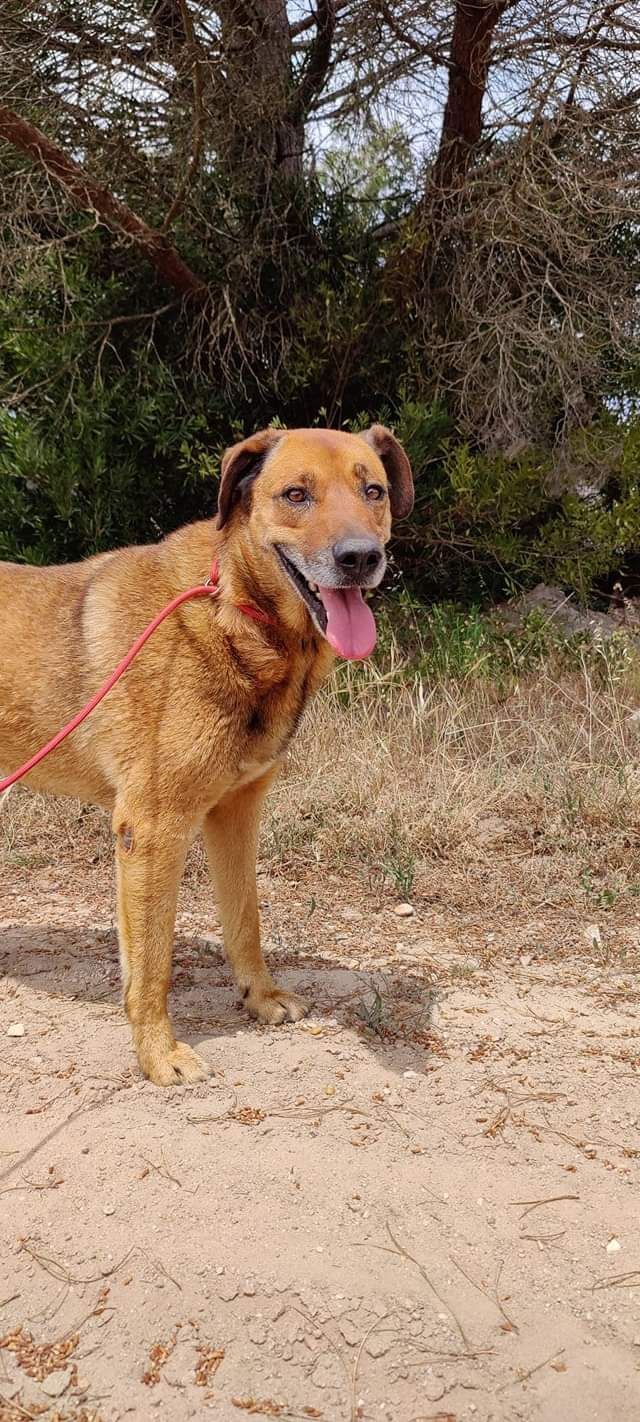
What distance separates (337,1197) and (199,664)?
155cm

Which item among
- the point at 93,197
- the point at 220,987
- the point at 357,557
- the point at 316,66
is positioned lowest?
the point at 220,987

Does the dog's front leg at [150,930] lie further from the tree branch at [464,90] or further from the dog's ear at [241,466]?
the tree branch at [464,90]

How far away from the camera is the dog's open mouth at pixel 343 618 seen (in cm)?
288

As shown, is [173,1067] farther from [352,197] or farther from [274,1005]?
[352,197]

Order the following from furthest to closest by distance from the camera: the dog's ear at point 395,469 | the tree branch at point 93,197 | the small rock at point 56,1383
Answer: the tree branch at point 93,197
the dog's ear at point 395,469
the small rock at point 56,1383

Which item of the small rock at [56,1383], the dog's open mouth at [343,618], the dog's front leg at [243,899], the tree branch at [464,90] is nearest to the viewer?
the small rock at [56,1383]

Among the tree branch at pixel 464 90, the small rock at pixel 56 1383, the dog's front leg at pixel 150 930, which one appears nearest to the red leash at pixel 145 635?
the dog's front leg at pixel 150 930

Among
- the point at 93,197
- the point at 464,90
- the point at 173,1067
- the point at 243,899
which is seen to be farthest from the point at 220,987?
the point at 464,90

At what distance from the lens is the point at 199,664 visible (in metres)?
3.18

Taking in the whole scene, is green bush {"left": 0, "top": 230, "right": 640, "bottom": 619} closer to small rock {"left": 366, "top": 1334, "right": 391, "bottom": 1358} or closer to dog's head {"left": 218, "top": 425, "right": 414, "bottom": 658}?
dog's head {"left": 218, "top": 425, "right": 414, "bottom": 658}

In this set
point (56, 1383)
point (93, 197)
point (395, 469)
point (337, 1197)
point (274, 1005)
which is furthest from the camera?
point (93, 197)

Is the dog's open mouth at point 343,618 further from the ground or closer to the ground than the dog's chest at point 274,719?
further from the ground

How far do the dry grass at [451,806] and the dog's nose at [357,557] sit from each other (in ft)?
7.10

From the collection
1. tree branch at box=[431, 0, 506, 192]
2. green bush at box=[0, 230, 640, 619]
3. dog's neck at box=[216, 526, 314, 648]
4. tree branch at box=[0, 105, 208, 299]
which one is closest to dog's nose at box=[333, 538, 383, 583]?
dog's neck at box=[216, 526, 314, 648]
